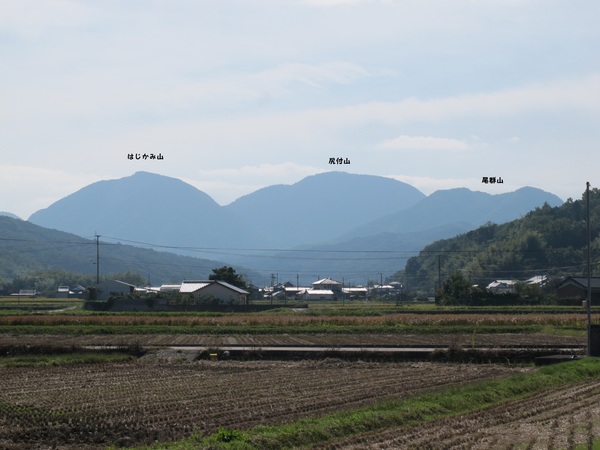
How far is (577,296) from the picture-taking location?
311 feet

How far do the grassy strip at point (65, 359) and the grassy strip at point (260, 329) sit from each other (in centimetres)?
1432

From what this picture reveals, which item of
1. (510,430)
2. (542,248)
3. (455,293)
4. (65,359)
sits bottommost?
(65,359)

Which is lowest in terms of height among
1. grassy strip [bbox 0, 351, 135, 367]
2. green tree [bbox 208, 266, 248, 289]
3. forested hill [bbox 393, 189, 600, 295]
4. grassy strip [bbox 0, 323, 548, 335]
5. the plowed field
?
grassy strip [bbox 0, 323, 548, 335]

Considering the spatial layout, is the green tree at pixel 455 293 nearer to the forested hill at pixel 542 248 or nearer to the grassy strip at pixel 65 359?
the forested hill at pixel 542 248

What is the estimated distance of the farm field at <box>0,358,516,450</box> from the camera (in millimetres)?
18375

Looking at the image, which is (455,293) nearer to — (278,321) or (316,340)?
(278,321)

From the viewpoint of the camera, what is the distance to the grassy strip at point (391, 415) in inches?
653

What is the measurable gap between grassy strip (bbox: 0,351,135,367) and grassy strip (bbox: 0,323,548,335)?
14.3 metres

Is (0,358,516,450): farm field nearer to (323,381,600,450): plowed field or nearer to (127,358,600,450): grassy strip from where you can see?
(127,358,600,450): grassy strip

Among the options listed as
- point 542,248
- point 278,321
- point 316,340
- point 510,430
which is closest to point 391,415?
point 510,430

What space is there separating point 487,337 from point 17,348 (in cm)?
2681

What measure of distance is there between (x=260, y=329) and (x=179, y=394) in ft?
96.8

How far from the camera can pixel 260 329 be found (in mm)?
53094

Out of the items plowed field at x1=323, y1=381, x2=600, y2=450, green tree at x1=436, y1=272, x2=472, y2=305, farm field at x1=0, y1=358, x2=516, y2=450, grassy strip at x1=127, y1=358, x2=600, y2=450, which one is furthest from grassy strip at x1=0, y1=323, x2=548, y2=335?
green tree at x1=436, y1=272, x2=472, y2=305
